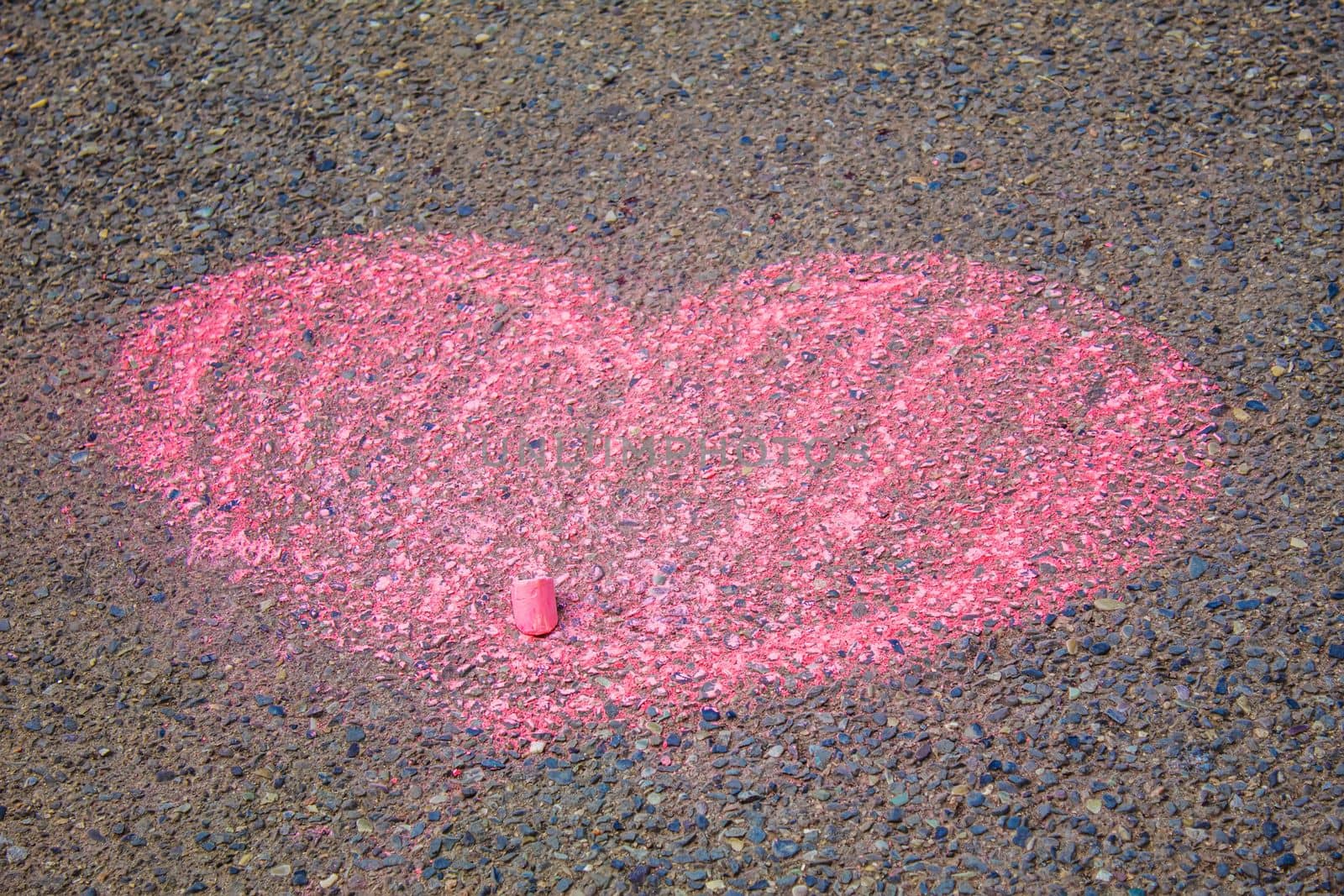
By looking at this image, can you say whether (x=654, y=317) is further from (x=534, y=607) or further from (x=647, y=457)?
(x=534, y=607)

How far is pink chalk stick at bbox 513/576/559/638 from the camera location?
252 cm

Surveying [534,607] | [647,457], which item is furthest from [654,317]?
[534,607]

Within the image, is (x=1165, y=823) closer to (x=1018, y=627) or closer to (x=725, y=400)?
(x=1018, y=627)

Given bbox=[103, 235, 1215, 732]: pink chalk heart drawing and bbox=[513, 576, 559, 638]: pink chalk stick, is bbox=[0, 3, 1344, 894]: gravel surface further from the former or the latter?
bbox=[513, 576, 559, 638]: pink chalk stick

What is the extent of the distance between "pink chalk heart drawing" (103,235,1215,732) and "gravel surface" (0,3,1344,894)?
0.08m

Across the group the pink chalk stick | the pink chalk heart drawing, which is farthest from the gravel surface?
the pink chalk stick

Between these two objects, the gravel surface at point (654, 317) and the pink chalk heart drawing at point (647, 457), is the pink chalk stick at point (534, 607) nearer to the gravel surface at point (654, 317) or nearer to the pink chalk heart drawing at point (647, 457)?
the pink chalk heart drawing at point (647, 457)

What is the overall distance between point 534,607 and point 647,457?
0.54m

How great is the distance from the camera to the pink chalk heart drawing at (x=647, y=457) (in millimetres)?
2520

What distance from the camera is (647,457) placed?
2.84 metres

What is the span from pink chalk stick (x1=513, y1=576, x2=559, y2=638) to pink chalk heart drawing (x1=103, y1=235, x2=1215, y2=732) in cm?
4

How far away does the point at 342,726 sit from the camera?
2.42 meters

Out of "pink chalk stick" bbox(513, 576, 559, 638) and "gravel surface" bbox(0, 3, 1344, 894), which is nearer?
"gravel surface" bbox(0, 3, 1344, 894)

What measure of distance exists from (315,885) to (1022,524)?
70.9 inches
